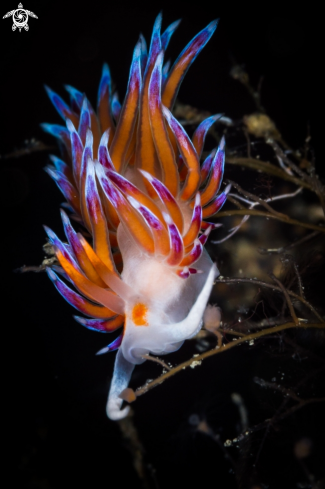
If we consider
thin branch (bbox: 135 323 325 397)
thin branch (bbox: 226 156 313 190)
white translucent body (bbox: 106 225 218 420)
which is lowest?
thin branch (bbox: 135 323 325 397)

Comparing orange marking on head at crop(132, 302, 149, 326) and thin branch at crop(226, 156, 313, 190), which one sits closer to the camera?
orange marking on head at crop(132, 302, 149, 326)

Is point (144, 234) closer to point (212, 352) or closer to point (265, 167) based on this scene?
point (212, 352)

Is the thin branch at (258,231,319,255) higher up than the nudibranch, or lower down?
lower down

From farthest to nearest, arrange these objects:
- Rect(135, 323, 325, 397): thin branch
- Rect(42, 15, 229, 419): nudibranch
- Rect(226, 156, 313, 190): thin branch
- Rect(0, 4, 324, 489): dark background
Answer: Rect(0, 4, 324, 489): dark background, Rect(226, 156, 313, 190): thin branch, Rect(42, 15, 229, 419): nudibranch, Rect(135, 323, 325, 397): thin branch

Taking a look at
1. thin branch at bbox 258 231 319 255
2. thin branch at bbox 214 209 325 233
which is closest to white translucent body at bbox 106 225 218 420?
thin branch at bbox 214 209 325 233

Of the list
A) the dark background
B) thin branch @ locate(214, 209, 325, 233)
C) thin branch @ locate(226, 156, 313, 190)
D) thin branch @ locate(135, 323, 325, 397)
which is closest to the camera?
thin branch @ locate(135, 323, 325, 397)

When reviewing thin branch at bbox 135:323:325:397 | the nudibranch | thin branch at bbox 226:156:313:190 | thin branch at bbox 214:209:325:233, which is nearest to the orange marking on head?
the nudibranch

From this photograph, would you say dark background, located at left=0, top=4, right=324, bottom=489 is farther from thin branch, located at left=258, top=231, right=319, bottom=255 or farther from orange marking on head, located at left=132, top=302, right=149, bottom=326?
orange marking on head, located at left=132, top=302, right=149, bottom=326
